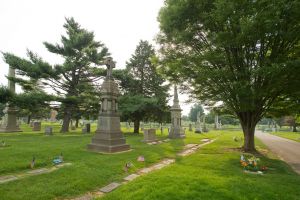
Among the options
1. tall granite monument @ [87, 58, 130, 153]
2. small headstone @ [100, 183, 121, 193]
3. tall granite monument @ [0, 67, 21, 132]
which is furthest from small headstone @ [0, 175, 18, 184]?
tall granite monument @ [0, 67, 21, 132]

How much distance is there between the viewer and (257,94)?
928 centimetres

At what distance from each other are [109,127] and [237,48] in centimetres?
855

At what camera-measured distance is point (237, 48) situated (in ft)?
34.1

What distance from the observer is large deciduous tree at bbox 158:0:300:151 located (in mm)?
7988

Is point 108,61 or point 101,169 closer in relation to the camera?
point 101,169

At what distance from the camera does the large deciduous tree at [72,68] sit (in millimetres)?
20781

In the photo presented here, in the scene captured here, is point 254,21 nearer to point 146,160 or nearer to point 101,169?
point 146,160

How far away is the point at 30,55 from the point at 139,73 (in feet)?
42.3

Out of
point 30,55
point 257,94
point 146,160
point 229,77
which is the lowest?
point 146,160

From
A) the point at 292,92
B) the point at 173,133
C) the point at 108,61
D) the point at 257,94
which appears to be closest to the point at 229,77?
the point at 257,94

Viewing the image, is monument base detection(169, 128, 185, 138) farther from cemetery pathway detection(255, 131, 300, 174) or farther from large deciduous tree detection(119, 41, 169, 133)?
cemetery pathway detection(255, 131, 300, 174)

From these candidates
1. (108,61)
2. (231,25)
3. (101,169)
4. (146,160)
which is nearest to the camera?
(101,169)

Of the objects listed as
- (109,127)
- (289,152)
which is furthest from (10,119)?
(289,152)

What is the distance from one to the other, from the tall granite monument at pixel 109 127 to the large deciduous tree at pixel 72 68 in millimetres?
10831
